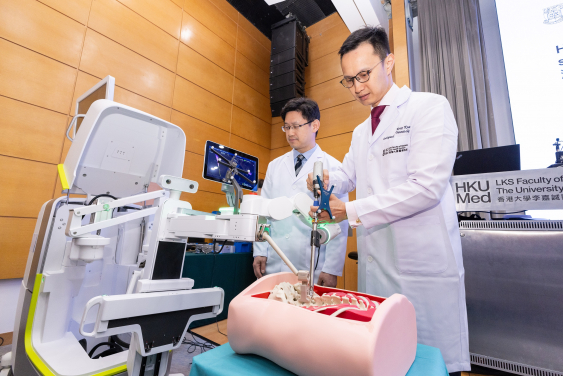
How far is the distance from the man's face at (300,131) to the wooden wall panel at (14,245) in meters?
2.27

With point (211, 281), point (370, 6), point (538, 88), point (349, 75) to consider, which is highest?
point (370, 6)

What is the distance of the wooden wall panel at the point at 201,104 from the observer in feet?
11.3

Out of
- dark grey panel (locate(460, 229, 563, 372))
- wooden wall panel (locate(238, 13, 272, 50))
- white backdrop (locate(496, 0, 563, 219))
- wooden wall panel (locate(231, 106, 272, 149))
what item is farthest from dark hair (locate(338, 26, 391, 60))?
wooden wall panel (locate(238, 13, 272, 50))

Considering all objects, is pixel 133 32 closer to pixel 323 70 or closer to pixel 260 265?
pixel 323 70

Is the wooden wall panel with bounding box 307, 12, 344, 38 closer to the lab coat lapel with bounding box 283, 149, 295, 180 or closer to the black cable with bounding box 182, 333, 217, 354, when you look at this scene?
the lab coat lapel with bounding box 283, 149, 295, 180

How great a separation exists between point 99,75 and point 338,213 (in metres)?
2.98

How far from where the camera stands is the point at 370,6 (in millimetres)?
3121

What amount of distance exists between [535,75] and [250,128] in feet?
11.2

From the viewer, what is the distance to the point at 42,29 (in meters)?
2.47

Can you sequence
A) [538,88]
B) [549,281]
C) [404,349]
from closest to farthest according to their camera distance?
[404,349] < [549,281] < [538,88]

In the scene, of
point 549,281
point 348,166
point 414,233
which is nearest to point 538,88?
point 549,281

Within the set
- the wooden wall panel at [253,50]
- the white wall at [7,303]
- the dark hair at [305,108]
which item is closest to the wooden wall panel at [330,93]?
the wooden wall panel at [253,50]

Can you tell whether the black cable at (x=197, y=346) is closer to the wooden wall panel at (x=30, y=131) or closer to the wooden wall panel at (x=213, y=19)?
the wooden wall panel at (x=30, y=131)

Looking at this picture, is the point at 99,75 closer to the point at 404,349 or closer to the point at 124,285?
the point at 124,285
